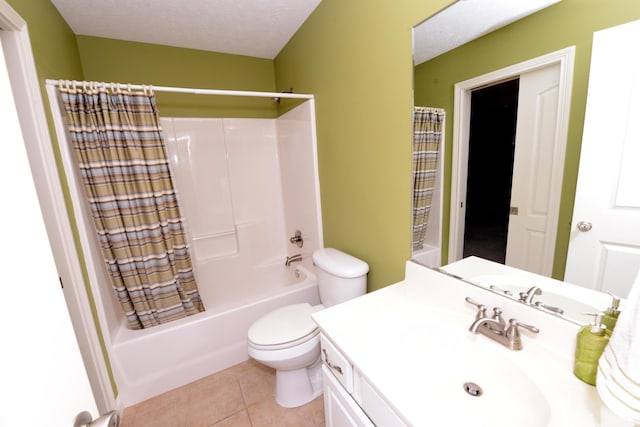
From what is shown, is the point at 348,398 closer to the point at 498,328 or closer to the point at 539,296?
the point at 498,328

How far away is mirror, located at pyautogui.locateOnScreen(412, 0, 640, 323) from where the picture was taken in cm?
69

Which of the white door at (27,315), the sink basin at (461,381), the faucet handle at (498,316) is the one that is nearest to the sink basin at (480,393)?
the sink basin at (461,381)

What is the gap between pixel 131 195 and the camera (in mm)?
1531

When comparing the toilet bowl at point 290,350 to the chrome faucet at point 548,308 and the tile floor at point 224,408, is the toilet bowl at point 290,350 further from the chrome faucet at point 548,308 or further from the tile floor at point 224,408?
the chrome faucet at point 548,308

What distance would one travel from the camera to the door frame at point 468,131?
2.37 feet

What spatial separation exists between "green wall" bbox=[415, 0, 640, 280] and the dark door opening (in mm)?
95

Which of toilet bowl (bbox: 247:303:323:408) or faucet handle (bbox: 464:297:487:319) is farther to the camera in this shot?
toilet bowl (bbox: 247:303:323:408)

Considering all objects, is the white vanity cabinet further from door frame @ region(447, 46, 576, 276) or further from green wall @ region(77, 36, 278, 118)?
green wall @ region(77, 36, 278, 118)

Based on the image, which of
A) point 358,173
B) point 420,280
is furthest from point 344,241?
point 420,280

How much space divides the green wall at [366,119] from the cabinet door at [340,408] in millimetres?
595

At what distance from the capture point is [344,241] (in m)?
1.76

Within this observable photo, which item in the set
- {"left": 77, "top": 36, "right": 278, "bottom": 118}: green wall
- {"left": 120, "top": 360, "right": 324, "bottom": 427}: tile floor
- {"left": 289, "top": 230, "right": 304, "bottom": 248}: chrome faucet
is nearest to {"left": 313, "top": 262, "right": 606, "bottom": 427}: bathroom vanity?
{"left": 120, "top": 360, "right": 324, "bottom": 427}: tile floor

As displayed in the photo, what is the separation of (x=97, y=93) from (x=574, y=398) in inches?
88.7

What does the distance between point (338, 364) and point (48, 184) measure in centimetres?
144
